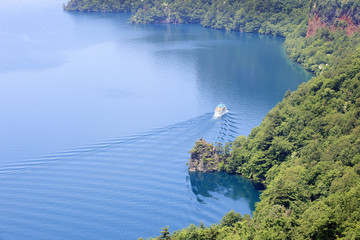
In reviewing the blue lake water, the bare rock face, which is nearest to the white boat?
the blue lake water

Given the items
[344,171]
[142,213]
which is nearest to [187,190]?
[142,213]

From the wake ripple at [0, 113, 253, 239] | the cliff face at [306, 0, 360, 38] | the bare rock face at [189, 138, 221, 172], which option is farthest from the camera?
the cliff face at [306, 0, 360, 38]

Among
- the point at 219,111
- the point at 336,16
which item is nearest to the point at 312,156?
the point at 219,111

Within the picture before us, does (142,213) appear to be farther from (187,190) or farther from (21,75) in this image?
(21,75)

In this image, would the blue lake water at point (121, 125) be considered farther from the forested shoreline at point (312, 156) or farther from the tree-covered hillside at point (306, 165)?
the tree-covered hillside at point (306, 165)

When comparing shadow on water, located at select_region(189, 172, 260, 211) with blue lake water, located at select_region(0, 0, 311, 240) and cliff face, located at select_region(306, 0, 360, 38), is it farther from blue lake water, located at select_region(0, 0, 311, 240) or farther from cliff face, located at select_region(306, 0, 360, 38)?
cliff face, located at select_region(306, 0, 360, 38)

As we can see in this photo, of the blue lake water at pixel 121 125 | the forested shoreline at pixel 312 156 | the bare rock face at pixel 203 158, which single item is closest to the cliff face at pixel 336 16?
the forested shoreline at pixel 312 156
